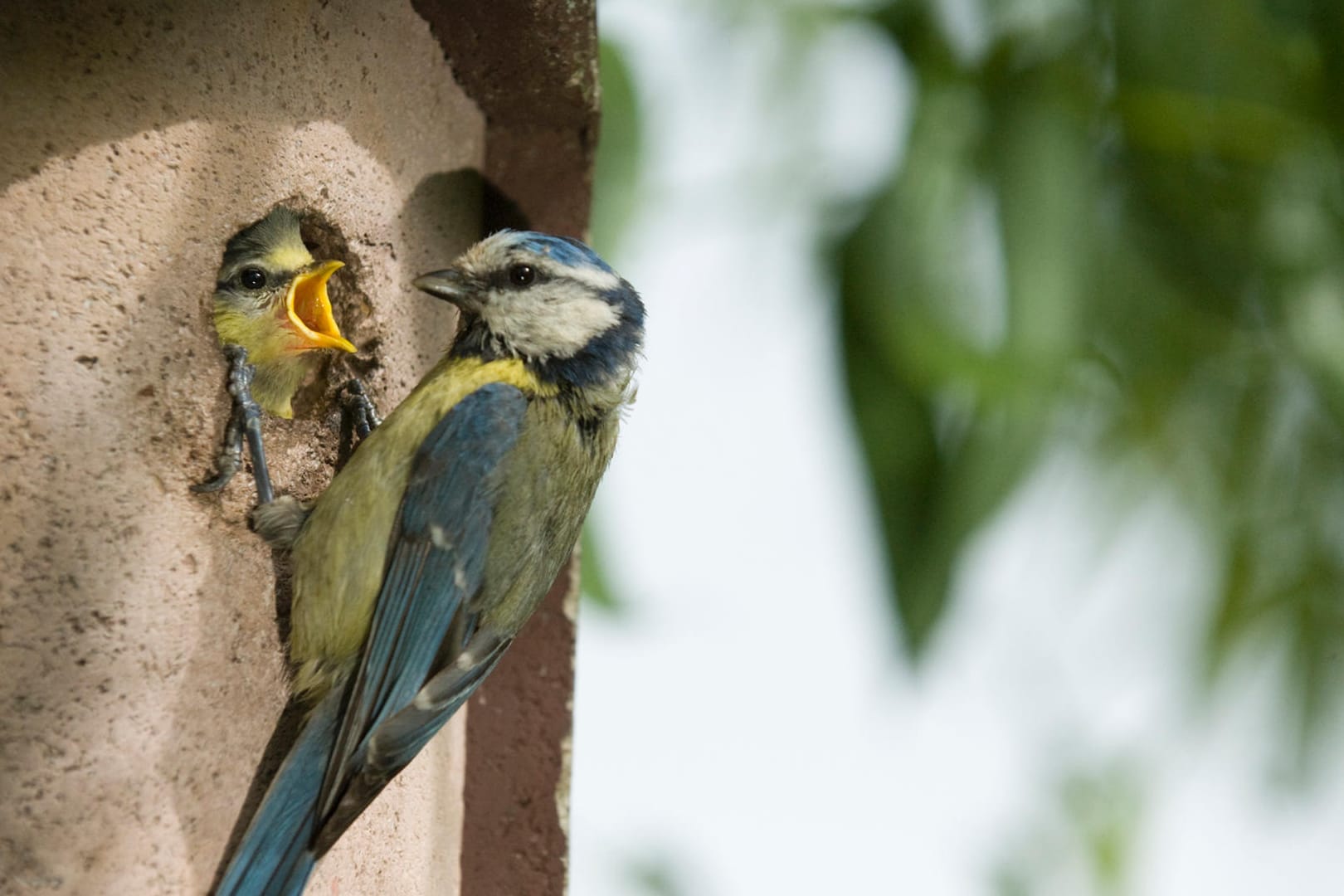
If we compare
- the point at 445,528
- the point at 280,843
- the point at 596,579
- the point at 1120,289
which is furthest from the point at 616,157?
the point at 280,843

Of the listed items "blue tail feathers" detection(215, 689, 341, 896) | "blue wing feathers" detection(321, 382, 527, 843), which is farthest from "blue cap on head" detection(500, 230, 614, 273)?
"blue tail feathers" detection(215, 689, 341, 896)

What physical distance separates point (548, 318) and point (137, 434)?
418 millimetres

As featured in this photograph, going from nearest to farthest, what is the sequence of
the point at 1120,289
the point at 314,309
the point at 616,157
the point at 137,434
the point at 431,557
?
the point at 137,434 < the point at 431,557 < the point at 314,309 < the point at 1120,289 < the point at 616,157

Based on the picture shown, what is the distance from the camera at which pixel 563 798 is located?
4.60ft

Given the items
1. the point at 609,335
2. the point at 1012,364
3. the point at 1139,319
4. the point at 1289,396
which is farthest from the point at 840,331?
the point at 1289,396

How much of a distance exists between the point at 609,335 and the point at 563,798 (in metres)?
0.47

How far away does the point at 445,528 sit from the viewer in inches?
44.8

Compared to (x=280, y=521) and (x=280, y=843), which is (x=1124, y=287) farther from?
(x=280, y=843)

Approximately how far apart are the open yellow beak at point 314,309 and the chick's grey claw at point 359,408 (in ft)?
0.12

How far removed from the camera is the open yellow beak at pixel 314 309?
1.21 m

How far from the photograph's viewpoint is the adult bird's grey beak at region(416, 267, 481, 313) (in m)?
1.24

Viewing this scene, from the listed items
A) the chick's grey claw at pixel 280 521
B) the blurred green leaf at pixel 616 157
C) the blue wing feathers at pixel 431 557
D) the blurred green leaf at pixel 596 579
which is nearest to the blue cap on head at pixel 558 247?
the blue wing feathers at pixel 431 557

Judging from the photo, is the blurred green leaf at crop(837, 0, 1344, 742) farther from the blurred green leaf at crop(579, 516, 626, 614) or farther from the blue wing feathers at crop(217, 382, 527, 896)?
the blue wing feathers at crop(217, 382, 527, 896)

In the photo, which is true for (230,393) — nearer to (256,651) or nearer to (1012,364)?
(256,651)
